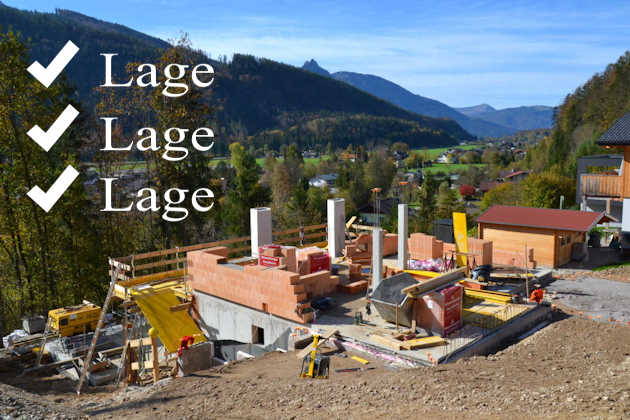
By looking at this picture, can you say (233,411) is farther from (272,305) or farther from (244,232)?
(244,232)

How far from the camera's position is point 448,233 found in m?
28.3

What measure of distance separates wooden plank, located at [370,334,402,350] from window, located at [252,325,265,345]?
15.6 feet

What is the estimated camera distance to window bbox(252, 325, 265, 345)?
1667 centimetres

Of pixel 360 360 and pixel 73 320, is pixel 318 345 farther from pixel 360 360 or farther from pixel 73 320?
pixel 73 320

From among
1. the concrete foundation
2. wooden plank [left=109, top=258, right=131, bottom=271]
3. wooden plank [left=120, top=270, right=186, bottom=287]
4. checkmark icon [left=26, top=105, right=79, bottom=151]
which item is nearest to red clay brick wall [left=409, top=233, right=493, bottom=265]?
wooden plank [left=120, top=270, right=186, bottom=287]

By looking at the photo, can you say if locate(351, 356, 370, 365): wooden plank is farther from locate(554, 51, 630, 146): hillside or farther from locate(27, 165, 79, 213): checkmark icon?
locate(554, 51, 630, 146): hillside

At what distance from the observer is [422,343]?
12.9 meters

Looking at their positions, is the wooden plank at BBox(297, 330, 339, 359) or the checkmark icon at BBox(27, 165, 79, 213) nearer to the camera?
the wooden plank at BBox(297, 330, 339, 359)

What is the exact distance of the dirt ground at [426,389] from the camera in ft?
29.5

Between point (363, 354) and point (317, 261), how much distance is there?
5627 mm

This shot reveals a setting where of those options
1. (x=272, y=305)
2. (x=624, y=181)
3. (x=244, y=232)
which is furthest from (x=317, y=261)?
(x=244, y=232)

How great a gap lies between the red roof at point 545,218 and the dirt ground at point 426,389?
24.0 feet

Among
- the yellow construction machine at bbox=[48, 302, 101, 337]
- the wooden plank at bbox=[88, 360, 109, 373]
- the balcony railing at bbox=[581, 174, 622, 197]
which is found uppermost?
the balcony railing at bbox=[581, 174, 622, 197]

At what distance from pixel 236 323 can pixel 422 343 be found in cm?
706
